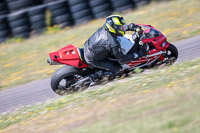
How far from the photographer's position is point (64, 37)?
1186cm

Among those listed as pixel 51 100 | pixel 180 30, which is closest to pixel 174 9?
pixel 180 30

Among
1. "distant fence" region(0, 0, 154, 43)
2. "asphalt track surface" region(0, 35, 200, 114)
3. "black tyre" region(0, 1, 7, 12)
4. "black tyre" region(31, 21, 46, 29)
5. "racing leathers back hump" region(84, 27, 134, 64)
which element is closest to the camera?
"racing leathers back hump" region(84, 27, 134, 64)

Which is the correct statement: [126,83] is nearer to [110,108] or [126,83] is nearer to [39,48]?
[110,108]

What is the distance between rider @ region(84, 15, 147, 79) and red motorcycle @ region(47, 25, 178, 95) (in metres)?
0.14

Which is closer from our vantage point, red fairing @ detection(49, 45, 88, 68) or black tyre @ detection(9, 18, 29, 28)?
red fairing @ detection(49, 45, 88, 68)

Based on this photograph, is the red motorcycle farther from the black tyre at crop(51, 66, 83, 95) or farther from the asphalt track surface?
the asphalt track surface

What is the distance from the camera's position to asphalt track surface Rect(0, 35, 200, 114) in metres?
6.56

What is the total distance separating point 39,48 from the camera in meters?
11.4

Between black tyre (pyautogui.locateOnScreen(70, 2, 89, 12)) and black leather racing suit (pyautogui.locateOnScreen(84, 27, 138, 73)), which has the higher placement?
black tyre (pyautogui.locateOnScreen(70, 2, 89, 12))

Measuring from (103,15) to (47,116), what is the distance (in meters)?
8.20

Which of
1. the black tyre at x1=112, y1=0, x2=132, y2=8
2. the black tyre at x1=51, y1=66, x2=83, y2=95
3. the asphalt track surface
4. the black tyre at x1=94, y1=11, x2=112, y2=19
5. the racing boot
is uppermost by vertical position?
the black tyre at x1=112, y1=0, x2=132, y2=8

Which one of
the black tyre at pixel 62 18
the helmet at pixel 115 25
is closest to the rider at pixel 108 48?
→ the helmet at pixel 115 25

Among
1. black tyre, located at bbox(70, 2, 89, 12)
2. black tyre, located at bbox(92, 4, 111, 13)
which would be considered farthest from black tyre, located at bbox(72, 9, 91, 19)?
black tyre, located at bbox(92, 4, 111, 13)

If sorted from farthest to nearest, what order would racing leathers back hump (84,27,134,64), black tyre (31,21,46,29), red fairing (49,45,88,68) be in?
black tyre (31,21,46,29), red fairing (49,45,88,68), racing leathers back hump (84,27,134,64)
